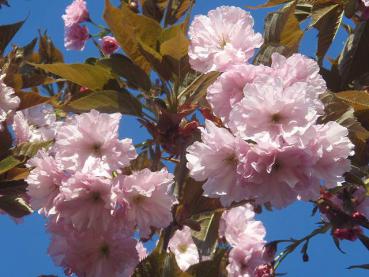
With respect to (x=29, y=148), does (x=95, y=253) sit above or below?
below

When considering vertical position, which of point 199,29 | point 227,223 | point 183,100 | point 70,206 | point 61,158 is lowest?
point 227,223

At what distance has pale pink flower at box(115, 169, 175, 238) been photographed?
5.02 feet

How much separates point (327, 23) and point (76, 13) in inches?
93.5

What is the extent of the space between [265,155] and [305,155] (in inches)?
3.3

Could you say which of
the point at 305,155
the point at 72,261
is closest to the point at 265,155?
the point at 305,155

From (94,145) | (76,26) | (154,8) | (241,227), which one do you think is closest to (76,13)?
(76,26)

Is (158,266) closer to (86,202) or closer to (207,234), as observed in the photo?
→ (86,202)

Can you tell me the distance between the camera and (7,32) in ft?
7.70

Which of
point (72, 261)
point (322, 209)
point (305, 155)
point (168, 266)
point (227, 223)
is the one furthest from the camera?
point (227, 223)

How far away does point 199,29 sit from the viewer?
5.75ft

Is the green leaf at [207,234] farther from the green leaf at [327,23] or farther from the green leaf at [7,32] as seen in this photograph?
the green leaf at [7,32]

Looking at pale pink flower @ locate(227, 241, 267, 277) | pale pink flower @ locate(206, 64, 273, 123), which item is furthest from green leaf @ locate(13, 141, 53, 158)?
pale pink flower @ locate(227, 241, 267, 277)

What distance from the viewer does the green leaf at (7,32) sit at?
2326 millimetres

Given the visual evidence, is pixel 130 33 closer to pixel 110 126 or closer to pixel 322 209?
pixel 110 126
